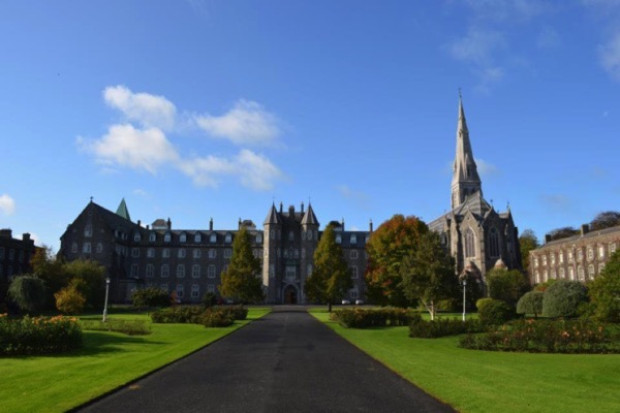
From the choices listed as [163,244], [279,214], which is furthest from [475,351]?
[163,244]

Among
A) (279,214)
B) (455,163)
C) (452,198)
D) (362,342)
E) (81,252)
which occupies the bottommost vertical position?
(362,342)

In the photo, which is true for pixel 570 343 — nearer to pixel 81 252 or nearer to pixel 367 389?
pixel 367 389

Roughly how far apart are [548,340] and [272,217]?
73.9 meters

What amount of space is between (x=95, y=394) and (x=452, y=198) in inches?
5133

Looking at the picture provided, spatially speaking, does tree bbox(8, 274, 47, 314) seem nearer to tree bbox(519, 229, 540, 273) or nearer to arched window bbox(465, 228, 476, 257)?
arched window bbox(465, 228, 476, 257)

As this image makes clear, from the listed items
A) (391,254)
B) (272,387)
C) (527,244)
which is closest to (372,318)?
(391,254)

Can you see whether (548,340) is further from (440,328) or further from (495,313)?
(495,313)

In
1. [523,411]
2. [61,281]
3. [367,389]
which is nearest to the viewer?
[523,411]

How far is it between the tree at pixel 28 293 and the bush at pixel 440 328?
119 feet

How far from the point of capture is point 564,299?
1576 inches

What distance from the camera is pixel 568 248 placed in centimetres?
8262

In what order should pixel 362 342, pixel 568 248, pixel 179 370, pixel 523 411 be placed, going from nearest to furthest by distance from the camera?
pixel 523 411 < pixel 179 370 < pixel 362 342 < pixel 568 248

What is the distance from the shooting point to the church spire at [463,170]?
418ft

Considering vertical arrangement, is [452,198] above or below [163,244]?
above
